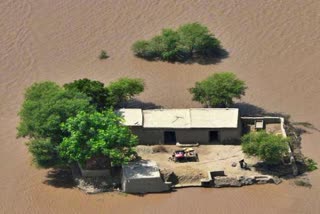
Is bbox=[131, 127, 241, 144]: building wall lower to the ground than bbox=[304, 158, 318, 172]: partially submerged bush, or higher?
A: higher

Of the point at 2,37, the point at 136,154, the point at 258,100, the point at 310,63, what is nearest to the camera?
the point at 136,154

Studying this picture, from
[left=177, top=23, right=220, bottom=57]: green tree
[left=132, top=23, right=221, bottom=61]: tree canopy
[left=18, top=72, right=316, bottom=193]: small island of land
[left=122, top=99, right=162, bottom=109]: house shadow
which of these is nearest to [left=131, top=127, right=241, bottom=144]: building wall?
[left=18, top=72, right=316, bottom=193]: small island of land

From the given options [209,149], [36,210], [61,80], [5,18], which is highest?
[5,18]

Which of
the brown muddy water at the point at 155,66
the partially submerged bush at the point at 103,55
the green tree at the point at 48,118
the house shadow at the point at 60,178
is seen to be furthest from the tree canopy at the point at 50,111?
the partially submerged bush at the point at 103,55

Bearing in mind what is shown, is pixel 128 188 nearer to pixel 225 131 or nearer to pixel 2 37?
pixel 225 131

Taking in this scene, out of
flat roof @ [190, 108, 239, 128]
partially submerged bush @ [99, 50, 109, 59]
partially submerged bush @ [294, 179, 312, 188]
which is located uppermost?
partially submerged bush @ [99, 50, 109, 59]

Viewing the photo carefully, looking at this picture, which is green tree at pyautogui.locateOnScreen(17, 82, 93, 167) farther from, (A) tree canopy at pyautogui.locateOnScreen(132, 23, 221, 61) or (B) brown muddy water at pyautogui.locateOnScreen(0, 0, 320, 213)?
(A) tree canopy at pyautogui.locateOnScreen(132, 23, 221, 61)

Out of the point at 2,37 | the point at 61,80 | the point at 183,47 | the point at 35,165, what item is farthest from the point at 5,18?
the point at 35,165
